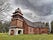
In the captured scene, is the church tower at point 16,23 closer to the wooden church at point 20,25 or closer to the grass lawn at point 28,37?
the wooden church at point 20,25

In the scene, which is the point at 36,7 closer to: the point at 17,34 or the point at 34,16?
the point at 34,16

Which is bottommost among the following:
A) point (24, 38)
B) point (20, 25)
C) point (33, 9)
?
point (24, 38)

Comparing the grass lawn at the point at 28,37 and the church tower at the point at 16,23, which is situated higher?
the church tower at the point at 16,23

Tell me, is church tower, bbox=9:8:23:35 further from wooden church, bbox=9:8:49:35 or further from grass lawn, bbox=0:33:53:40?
grass lawn, bbox=0:33:53:40

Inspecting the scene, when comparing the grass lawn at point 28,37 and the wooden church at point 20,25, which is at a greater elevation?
the wooden church at point 20,25

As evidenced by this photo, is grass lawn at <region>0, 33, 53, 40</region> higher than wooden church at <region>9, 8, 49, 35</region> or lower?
lower

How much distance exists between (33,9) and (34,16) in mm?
148

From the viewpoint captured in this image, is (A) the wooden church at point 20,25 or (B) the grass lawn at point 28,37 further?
(A) the wooden church at point 20,25

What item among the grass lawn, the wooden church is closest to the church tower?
the wooden church

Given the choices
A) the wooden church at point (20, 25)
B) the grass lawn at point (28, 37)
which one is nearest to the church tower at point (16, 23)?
the wooden church at point (20, 25)

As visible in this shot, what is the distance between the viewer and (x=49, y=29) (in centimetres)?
424

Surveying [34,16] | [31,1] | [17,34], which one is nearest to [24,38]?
[17,34]

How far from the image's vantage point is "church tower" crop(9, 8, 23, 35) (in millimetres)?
4088

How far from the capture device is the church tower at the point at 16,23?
4.09 metres
